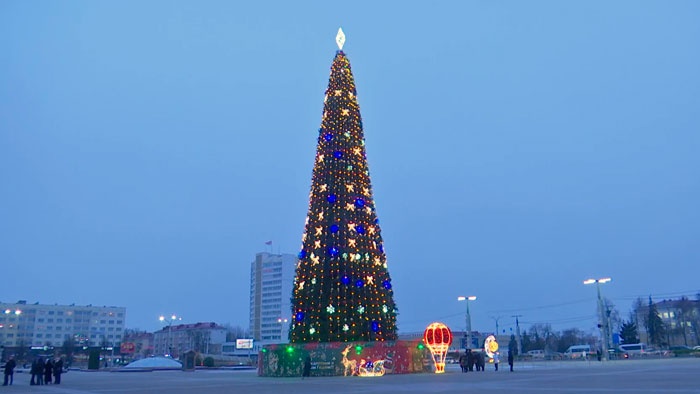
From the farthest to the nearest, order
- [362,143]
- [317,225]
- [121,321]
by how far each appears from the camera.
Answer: [121,321], [362,143], [317,225]

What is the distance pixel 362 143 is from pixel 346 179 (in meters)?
2.93

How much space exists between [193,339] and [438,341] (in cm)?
13112

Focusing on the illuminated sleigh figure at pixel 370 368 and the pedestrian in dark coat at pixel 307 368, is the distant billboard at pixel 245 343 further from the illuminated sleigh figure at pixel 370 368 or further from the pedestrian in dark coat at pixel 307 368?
the illuminated sleigh figure at pixel 370 368

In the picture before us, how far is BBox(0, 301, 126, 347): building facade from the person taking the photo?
465 feet

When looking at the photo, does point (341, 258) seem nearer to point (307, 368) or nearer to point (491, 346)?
point (307, 368)

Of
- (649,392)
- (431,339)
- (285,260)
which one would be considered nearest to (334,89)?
(431,339)

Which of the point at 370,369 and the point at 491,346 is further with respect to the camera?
the point at 491,346

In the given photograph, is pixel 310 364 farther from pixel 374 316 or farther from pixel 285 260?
pixel 285 260

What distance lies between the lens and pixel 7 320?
141625mm

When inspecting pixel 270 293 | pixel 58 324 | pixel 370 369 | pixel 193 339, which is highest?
pixel 270 293

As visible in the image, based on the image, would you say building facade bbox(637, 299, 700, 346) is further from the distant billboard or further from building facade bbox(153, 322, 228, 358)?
building facade bbox(153, 322, 228, 358)

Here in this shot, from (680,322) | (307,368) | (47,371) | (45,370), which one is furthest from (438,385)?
(680,322)

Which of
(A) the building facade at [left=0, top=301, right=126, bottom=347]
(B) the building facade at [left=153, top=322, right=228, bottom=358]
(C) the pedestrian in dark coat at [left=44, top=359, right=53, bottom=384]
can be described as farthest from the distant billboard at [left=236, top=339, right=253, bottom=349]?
(C) the pedestrian in dark coat at [left=44, top=359, right=53, bottom=384]

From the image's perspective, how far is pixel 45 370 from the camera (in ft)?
88.5
